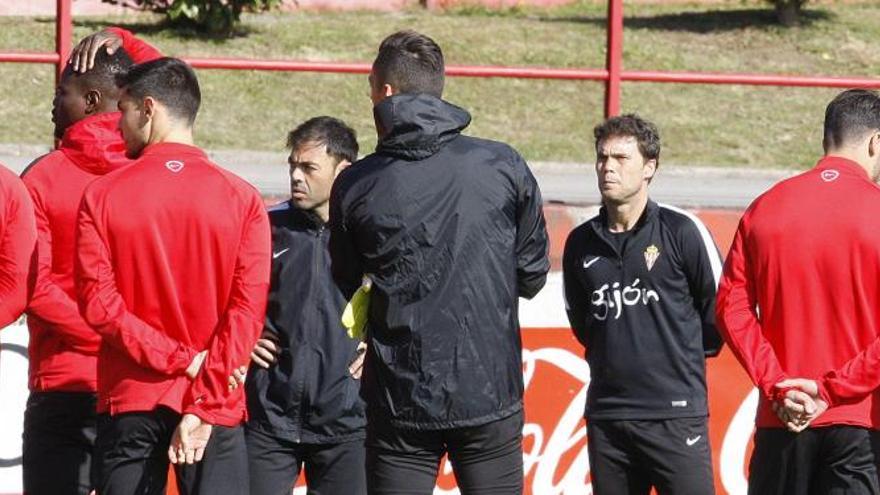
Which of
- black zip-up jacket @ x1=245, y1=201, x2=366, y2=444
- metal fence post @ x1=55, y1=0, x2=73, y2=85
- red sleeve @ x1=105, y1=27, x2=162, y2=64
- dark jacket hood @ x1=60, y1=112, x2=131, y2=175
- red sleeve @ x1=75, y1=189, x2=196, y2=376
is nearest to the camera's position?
red sleeve @ x1=75, y1=189, x2=196, y2=376

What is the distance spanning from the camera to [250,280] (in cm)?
493

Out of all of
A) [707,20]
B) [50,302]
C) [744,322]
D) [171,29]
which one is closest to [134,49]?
[50,302]

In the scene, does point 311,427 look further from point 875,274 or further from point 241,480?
point 875,274

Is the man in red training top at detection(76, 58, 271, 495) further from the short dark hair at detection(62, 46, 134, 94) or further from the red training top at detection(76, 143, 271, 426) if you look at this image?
the short dark hair at detection(62, 46, 134, 94)

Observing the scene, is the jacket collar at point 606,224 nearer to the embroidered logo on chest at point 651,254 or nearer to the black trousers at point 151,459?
the embroidered logo on chest at point 651,254

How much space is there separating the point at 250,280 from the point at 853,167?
2.08 metres

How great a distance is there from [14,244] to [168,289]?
1.78ft

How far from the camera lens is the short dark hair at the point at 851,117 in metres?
5.46

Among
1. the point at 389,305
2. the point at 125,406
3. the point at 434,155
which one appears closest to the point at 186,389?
the point at 125,406

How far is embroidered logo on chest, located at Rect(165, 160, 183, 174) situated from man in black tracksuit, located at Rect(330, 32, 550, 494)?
51cm

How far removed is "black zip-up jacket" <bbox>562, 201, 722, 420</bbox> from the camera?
19.9 ft

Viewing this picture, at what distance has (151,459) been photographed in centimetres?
497

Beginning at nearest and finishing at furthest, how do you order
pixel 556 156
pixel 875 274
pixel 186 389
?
pixel 186 389, pixel 875 274, pixel 556 156

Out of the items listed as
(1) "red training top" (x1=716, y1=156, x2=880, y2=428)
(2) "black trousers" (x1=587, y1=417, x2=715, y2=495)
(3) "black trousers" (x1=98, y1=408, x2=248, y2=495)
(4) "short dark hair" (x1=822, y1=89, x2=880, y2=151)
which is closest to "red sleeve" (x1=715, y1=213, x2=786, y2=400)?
(1) "red training top" (x1=716, y1=156, x2=880, y2=428)
